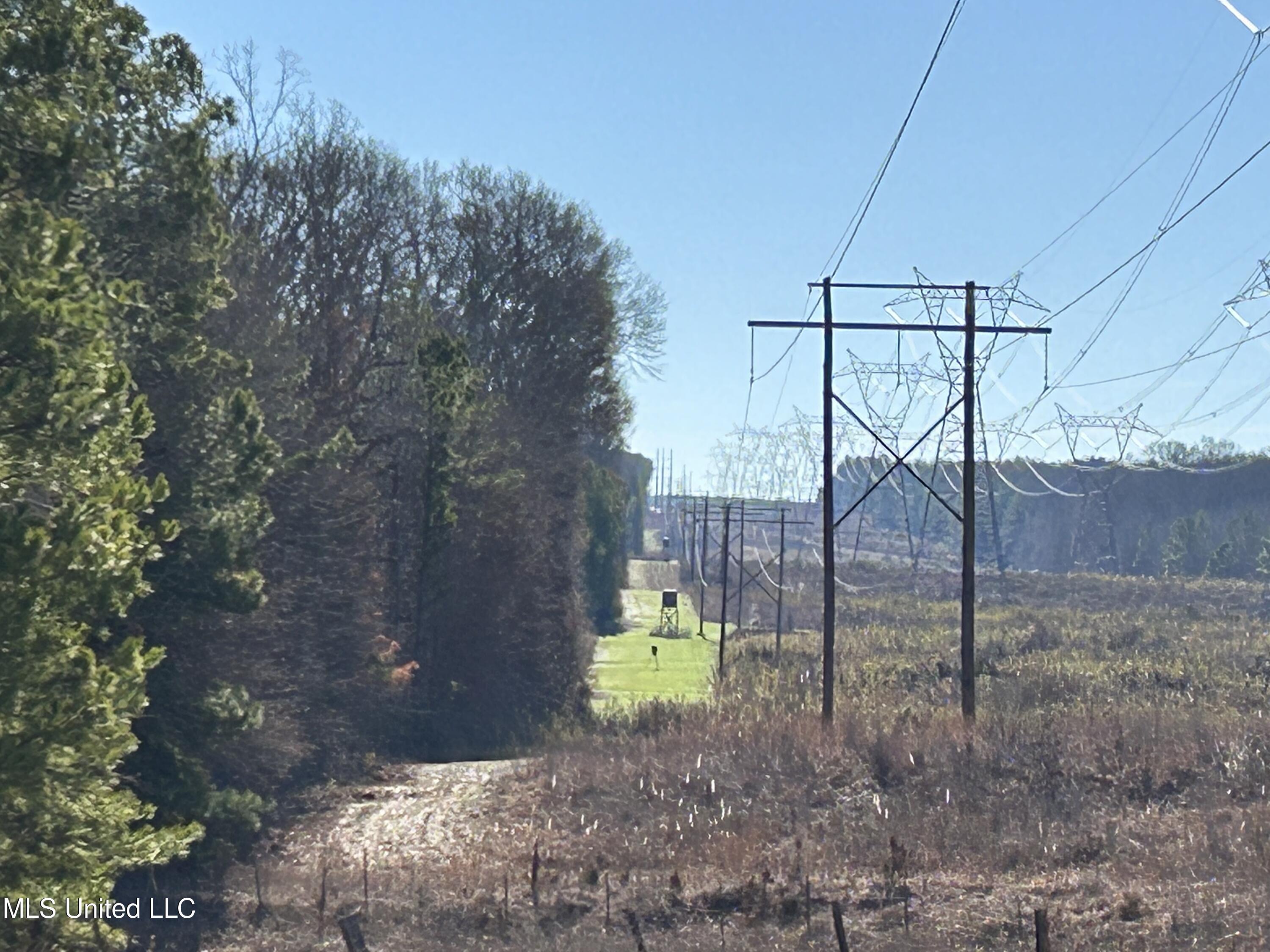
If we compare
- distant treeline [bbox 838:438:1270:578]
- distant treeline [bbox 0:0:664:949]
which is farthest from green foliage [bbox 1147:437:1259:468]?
distant treeline [bbox 0:0:664:949]

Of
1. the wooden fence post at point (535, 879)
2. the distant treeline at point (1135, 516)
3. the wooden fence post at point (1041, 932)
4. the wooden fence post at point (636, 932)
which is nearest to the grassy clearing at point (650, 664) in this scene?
the wooden fence post at point (535, 879)

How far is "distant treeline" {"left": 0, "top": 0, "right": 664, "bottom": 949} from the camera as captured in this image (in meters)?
10.9

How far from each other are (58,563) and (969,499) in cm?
1631

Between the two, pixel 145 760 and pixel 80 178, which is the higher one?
pixel 80 178

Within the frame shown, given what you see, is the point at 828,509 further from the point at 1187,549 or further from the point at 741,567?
the point at 1187,549

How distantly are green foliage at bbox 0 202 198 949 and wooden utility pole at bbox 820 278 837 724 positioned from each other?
16.0 metres

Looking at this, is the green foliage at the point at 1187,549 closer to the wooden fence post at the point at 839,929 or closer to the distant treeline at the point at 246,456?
the distant treeline at the point at 246,456

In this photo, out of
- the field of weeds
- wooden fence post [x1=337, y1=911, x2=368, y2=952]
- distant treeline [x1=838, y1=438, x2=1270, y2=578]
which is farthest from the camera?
distant treeline [x1=838, y1=438, x2=1270, y2=578]

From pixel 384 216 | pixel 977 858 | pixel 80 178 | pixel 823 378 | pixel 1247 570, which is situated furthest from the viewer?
pixel 1247 570

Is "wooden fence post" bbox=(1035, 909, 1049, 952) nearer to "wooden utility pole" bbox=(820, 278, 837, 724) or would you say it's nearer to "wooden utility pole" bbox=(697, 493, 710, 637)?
"wooden utility pole" bbox=(820, 278, 837, 724)

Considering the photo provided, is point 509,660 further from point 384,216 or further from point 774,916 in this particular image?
point 774,916

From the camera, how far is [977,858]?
16.7 m

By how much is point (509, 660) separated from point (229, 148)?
55.4 ft

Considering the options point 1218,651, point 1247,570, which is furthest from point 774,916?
point 1247,570
